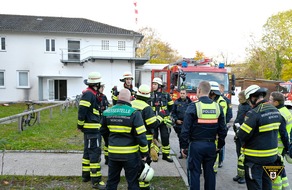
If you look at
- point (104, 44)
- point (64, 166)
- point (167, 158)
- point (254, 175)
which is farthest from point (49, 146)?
point (104, 44)

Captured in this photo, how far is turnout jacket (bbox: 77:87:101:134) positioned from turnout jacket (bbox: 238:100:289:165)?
2722 mm

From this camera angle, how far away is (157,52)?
53.8 m

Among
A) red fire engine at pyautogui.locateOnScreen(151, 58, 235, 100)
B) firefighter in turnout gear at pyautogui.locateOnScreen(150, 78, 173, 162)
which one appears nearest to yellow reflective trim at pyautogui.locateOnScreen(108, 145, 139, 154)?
firefighter in turnout gear at pyautogui.locateOnScreen(150, 78, 173, 162)

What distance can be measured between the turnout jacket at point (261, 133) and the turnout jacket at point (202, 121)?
51 centimetres

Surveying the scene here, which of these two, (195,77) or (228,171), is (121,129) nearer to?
(228,171)

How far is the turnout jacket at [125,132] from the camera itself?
3.91m

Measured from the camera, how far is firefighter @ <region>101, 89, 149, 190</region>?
12.9ft

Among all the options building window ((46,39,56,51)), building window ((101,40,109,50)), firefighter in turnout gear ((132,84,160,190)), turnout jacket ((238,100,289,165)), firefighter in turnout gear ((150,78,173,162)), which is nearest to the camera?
turnout jacket ((238,100,289,165))

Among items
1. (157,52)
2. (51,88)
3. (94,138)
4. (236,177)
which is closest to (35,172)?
(94,138)

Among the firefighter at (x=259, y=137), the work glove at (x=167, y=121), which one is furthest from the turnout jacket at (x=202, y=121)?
the work glove at (x=167, y=121)

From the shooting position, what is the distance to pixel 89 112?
522 centimetres

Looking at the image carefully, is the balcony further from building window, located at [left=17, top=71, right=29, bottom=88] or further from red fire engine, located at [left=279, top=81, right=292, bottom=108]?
red fire engine, located at [left=279, top=81, right=292, bottom=108]

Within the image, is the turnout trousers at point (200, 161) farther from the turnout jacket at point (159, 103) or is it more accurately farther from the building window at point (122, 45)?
the building window at point (122, 45)

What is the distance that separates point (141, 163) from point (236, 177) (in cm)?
267
